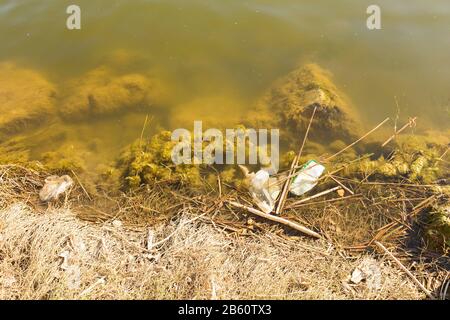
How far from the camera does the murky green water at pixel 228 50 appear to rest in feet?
13.4

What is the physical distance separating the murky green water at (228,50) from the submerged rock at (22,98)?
14cm

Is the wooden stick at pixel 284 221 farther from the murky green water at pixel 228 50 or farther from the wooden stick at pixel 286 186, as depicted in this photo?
the murky green water at pixel 228 50

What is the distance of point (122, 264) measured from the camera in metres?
2.73

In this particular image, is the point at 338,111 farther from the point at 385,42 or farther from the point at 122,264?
the point at 122,264

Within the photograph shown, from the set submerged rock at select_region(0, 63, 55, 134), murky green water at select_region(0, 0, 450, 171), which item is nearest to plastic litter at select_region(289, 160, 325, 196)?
murky green water at select_region(0, 0, 450, 171)

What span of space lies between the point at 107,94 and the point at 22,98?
1.08 m

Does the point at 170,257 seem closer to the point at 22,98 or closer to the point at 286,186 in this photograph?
the point at 286,186

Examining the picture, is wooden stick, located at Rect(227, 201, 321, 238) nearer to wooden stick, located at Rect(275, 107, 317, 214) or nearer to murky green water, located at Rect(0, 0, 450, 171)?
wooden stick, located at Rect(275, 107, 317, 214)

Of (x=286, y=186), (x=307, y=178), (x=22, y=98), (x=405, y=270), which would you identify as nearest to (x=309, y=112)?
(x=307, y=178)

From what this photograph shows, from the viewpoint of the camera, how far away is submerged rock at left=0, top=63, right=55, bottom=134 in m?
4.04

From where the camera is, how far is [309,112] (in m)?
3.92

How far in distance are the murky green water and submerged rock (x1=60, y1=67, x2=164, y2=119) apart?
12 cm

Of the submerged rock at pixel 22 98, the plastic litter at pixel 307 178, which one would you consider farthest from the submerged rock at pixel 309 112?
the submerged rock at pixel 22 98

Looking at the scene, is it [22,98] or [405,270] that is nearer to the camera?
[405,270]
